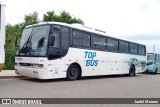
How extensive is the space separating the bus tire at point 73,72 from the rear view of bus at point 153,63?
17020mm

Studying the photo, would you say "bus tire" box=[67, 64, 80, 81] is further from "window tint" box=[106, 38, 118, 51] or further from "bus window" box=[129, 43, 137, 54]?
"bus window" box=[129, 43, 137, 54]

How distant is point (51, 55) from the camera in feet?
48.5

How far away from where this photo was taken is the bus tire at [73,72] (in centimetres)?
1615

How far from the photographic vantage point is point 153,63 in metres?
32.3

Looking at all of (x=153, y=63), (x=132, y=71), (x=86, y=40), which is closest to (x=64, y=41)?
(x=86, y=40)

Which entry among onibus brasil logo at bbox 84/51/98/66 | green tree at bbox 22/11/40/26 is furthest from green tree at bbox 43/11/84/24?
onibus brasil logo at bbox 84/51/98/66

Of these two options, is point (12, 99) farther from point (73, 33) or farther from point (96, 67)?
point (96, 67)

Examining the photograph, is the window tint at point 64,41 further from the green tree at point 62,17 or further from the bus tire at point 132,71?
the green tree at point 62,17

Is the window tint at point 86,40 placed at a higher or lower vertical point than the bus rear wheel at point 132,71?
higher

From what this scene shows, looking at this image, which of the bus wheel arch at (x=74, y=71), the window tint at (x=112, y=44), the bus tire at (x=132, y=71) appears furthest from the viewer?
the bus tire at (x=132, y=71)

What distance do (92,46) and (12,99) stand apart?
9550 millimetres

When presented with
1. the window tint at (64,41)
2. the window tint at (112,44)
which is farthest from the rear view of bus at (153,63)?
the window tint at (64,41)

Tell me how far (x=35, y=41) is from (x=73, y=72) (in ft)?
9.58

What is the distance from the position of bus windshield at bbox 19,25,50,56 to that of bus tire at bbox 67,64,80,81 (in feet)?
7.33
